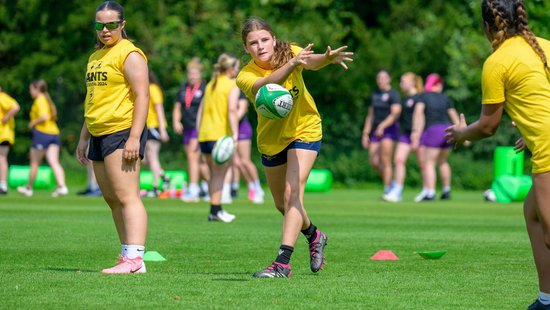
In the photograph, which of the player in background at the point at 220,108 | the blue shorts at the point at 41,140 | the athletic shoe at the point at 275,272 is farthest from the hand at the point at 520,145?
the blue shorts at the point at 41,140

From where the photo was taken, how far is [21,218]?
591 inches

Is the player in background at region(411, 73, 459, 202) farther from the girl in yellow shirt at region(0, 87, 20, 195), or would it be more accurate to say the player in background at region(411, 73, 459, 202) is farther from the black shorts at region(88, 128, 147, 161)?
the black shorts at region(88, 128, 147, 161)

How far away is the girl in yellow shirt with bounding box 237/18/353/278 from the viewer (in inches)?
338

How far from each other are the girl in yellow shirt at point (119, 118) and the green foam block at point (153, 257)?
1.06 meters

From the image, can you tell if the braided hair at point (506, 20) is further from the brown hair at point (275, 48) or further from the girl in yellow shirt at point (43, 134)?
the girl in yellow shirt at point (43, 134)

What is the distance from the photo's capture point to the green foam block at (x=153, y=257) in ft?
32.2

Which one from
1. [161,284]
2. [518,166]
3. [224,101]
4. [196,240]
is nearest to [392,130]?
[518,166]

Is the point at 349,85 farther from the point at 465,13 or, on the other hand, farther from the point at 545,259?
the point at 545,259

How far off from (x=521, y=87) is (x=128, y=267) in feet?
→ 11.5

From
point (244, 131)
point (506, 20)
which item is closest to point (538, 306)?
point (506, 20)

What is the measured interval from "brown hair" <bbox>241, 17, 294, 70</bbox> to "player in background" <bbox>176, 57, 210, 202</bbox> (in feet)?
37.4

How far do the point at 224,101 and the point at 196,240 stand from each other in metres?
4.95

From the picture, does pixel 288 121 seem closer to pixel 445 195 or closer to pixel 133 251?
pixel 133 251

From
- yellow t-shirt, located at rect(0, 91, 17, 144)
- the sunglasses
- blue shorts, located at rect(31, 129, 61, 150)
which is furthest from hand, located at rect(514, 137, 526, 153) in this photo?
yellow t-shirt, located at rect(0, 91, 17, 144)
